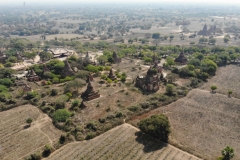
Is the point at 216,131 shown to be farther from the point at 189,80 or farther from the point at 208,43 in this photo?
the point at 208,43

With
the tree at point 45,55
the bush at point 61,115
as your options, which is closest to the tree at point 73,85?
the bush at point 61,115

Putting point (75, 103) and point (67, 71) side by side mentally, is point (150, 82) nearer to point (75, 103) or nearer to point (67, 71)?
point (75, 103)

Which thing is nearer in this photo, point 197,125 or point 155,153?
point 155,153

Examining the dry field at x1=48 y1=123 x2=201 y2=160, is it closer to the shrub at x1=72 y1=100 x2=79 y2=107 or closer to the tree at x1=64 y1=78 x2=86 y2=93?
the shrub at x1=72 y1=100 x2=79 y2=107

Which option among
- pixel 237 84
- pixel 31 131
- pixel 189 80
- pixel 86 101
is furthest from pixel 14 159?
pixel 237 84

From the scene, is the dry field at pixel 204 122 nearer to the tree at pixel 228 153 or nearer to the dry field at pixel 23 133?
the tree at pixel 228 153

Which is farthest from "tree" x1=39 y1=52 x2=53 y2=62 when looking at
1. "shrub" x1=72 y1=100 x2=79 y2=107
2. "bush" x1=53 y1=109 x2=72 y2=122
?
"bush" x1=53 y1=109 x2=72 y2=122
